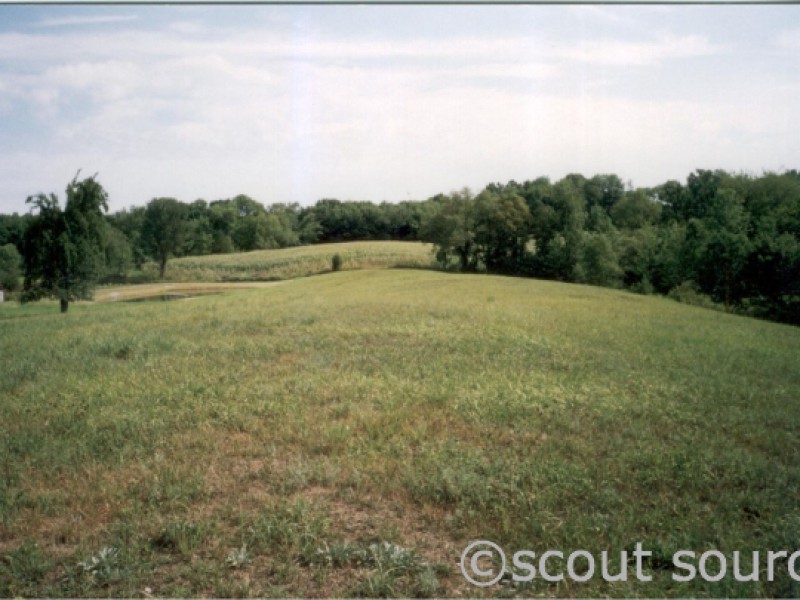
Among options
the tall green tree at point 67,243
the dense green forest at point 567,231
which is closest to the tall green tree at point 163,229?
the dense green forest at point 567,231

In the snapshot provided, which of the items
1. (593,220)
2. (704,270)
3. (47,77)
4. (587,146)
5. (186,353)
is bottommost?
(186,353)

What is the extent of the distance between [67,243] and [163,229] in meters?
0.71

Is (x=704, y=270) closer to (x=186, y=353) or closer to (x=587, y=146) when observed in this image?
(x=587, y=146)

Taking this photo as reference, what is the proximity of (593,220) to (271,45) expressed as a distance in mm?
2910

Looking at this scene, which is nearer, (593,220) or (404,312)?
(593,220)

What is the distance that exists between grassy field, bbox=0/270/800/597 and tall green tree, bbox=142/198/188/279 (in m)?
0.44

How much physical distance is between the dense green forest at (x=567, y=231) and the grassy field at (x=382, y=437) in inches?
9.0

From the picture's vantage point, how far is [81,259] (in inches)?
173

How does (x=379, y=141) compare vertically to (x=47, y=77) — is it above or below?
below

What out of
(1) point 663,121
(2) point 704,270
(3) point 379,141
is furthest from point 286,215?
(2) point 704,270

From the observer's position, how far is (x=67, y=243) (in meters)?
4.34

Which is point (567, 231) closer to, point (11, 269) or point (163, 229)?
point (163, 229)

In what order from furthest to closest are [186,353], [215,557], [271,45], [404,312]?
[404,312] → [186,353] → [271,45] → [215,557]

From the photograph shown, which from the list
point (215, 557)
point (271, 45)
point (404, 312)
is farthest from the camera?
point (404, 312)
